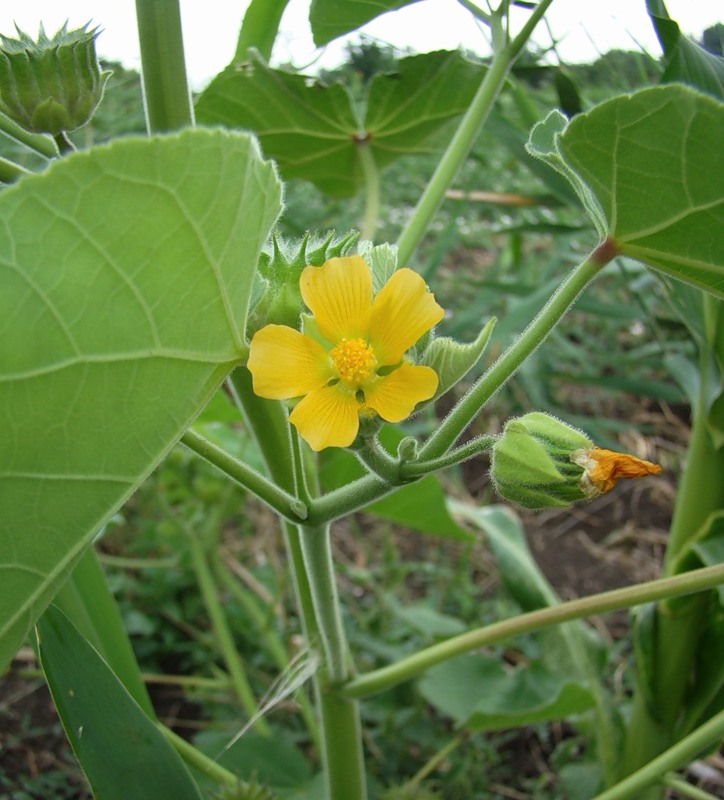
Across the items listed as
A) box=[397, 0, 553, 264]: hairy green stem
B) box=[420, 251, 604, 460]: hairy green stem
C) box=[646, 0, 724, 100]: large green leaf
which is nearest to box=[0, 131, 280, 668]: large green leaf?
box=[420, 251, 604, 460]: hairy green stem

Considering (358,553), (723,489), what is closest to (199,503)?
(358,553)

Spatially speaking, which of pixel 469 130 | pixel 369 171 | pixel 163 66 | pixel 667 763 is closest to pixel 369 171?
pixel 369 171

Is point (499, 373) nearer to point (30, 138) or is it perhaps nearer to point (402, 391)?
point (402, 391)

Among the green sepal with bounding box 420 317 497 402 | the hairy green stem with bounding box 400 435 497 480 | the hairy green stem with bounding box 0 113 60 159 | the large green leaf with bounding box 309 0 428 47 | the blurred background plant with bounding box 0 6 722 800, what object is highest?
the large green leaf with bounding box 309 0 428 47

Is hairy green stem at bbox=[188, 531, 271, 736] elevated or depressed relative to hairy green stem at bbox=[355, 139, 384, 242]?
depressed

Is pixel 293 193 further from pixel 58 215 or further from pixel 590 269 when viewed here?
pixel 58 215

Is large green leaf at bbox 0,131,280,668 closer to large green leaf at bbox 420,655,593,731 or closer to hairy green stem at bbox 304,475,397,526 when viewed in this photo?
hairy green stem at bbox 304,475,397,526

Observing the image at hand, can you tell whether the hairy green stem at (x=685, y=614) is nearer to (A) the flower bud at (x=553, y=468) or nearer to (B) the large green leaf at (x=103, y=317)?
(A) the flower bud at (x=553, y=468)
